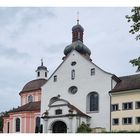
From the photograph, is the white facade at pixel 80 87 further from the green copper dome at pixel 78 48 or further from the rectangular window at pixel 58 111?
the green copper dome at pixel 78 48

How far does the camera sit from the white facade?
30.6 m

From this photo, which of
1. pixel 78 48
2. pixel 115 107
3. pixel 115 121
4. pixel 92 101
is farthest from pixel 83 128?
pixel 78 48

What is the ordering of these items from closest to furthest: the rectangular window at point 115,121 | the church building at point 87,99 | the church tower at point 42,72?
the church building at point 87,99 → the rectangular window at point 115,121 → the church tower at point 42,72

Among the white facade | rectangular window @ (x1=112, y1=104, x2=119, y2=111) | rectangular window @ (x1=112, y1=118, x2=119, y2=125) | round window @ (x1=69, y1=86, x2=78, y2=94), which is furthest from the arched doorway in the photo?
rectangular window @ (x1=112, y1=104, x2=119, y2=111)

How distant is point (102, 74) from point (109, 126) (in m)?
4.44

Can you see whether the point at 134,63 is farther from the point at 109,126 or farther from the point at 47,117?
the point at 47,117

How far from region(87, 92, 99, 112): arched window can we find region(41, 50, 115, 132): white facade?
29cm

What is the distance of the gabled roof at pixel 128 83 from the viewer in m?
29.6

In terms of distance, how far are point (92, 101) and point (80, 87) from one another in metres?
1.66

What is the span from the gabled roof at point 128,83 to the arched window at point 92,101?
1.75 meters

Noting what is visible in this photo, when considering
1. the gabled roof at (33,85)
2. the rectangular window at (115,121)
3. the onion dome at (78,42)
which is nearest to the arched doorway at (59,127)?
the rectangular window at (115,121)

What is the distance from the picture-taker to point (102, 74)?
3148 cm

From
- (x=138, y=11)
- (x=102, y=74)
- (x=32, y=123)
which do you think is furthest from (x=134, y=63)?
(x=32, y=123)

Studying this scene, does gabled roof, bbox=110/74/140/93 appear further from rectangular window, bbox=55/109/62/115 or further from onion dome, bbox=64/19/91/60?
onion dome, bbox=64/19/91/60
